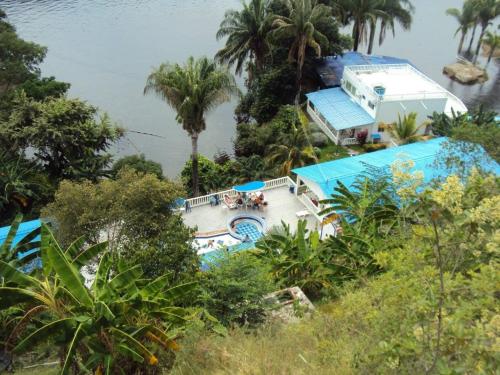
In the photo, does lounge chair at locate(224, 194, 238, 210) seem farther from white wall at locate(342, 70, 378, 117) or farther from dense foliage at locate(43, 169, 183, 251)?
white wall at locate(342, 70, 378, 117)

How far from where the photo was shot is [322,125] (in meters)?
32.8

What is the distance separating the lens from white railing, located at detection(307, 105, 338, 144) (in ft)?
103

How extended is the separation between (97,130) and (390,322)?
23099mm

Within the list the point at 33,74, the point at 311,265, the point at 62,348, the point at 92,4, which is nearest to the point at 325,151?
the point at 311,265

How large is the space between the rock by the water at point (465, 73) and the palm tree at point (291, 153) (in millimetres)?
24595

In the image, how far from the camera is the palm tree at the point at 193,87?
21.6m

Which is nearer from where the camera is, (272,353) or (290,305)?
(272,353)

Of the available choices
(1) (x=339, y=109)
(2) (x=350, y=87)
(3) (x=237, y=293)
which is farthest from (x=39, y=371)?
(2) (x=350, y=87)

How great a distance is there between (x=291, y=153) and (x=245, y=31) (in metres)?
11.8

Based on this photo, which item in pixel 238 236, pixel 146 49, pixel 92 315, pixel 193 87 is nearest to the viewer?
pixel 92 315

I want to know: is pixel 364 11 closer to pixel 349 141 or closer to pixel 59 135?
pixel 349 141

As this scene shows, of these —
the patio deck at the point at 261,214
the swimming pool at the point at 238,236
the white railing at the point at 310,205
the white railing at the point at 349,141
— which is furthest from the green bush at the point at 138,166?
the white railing at the point at 349,141

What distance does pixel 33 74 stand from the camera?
3106 cm

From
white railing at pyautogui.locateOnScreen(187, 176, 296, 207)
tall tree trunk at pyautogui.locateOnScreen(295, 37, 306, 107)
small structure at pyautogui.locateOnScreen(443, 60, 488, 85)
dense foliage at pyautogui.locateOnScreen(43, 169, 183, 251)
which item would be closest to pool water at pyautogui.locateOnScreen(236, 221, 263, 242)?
white railing at pyautogui.locateOnScreen(187, 176, 296, 207)
